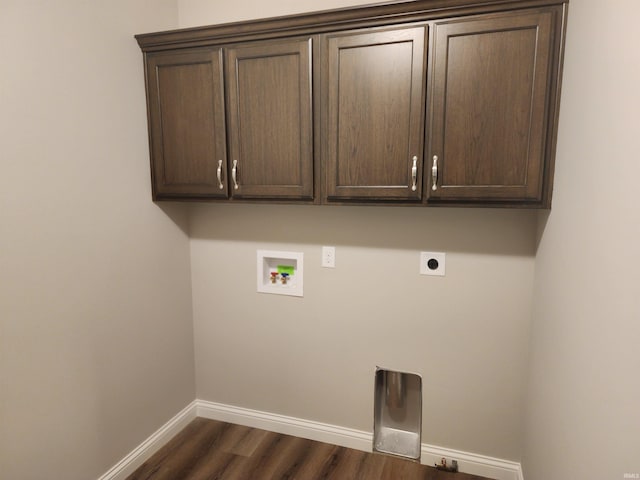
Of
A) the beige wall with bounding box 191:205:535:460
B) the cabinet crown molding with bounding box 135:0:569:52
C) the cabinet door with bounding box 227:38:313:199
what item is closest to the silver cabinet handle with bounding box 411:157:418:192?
the beige wall with bounding box 191:205:535:460

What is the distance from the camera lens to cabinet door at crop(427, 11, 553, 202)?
1535mm

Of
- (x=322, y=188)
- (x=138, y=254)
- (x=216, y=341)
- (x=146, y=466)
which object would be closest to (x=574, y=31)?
(x=322, y=188)

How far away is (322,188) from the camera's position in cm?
189

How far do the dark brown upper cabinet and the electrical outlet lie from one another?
0.41m

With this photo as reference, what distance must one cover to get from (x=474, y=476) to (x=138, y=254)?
2.16 metres

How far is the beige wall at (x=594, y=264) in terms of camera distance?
887mm

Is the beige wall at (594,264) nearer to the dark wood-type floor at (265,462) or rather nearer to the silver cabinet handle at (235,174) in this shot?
the dark wood-type floor at (265,462)

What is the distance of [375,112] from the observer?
1741 mm

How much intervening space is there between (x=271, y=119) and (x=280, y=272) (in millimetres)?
919

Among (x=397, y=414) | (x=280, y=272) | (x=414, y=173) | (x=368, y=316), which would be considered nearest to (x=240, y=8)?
(x=414, y=173)

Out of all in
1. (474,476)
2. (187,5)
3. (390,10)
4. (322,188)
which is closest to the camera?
(390,10)

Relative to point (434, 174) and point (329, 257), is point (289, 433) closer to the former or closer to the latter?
point (329, 257)

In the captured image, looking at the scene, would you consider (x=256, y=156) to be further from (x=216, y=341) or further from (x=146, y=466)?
(x=146, y=466)

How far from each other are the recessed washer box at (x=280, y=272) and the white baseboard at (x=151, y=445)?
985mm
